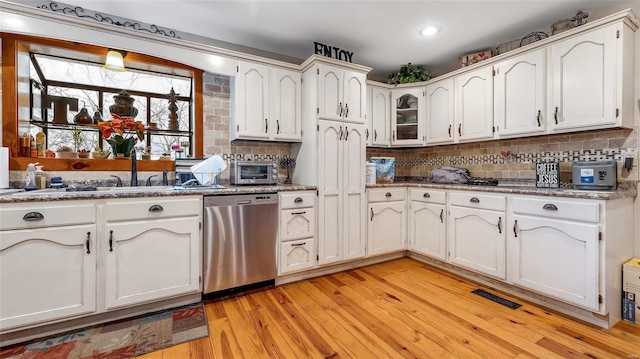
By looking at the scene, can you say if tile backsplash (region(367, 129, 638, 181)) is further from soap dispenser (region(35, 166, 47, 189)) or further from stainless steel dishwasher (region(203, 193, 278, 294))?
soap dispenser (region(35, 166, 47, 189))

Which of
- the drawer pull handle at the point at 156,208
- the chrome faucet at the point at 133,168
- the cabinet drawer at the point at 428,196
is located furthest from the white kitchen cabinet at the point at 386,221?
the chrome faucet at the point at 133,168

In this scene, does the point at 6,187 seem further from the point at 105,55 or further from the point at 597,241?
the point at 597,241

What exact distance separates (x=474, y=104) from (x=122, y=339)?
3.73m

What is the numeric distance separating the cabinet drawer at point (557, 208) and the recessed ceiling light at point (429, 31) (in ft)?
5.88

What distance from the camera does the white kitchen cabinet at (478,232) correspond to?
239cm

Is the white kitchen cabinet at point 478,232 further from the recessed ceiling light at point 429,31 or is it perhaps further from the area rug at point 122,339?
the area rug at point 122,339

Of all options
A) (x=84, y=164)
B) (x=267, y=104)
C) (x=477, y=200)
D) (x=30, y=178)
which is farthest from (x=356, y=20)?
(x=30, y=178)

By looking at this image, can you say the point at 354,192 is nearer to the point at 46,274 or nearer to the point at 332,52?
the point at 332,52

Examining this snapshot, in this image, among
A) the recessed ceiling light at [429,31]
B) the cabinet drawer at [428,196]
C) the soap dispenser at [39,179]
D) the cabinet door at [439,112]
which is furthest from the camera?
the cabinet door at [439,112]

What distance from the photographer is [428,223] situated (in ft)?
10.0

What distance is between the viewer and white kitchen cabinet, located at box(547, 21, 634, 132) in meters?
2.00

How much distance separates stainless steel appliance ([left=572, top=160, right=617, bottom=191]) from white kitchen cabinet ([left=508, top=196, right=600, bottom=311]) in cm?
32

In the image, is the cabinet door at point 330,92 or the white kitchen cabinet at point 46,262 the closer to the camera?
the white kitchen cabinet at point 46,262

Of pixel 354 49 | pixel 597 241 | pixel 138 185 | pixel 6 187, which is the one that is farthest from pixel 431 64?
pixel 6 187
